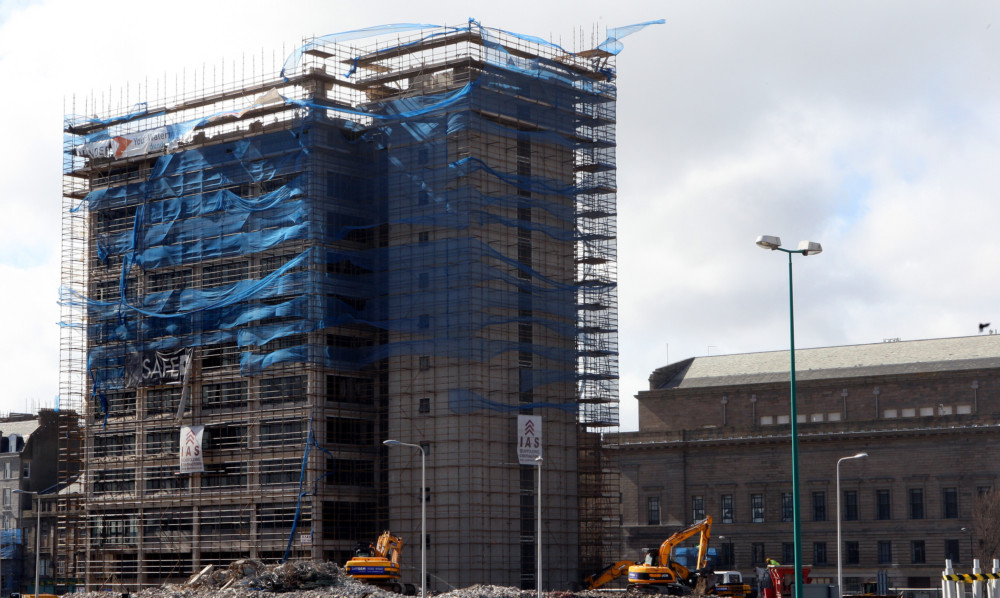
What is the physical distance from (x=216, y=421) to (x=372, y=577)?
22.9m

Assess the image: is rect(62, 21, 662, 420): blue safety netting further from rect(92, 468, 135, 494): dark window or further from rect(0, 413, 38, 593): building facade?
rect(0, 413, 38, 593): building facade

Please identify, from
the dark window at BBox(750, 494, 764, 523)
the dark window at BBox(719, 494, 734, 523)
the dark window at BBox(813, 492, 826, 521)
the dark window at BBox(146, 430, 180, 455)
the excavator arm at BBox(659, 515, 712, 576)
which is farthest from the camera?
the dark window at BBox(719, 494, 734, 523)

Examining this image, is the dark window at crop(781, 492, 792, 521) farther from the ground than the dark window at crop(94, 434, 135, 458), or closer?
closer

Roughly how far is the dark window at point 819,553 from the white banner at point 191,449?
46.7 metres

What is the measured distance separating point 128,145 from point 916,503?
61.8 meters

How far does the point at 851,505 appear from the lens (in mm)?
108438

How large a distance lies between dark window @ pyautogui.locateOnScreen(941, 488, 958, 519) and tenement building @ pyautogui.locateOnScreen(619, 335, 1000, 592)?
82 millimetres

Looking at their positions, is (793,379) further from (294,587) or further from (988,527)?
(988,527)

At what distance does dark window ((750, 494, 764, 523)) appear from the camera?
368 ft

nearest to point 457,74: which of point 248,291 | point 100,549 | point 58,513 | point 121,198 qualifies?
point 248,291

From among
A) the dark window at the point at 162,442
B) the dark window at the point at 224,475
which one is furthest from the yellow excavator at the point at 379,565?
the dark window at the point at 162,442

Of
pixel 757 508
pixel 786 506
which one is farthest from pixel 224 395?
pixel 786 506

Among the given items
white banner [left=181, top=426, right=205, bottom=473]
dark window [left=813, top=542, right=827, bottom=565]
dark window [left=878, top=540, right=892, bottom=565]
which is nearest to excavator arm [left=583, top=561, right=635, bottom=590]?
white banner [left=181, top=426, right=205, bottom=473]

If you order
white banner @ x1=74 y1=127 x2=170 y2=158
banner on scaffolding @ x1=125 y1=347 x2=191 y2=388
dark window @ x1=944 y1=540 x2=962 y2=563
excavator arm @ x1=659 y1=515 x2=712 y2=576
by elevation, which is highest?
white banner @ x1=74 y1=127 x2=170 y2=158
